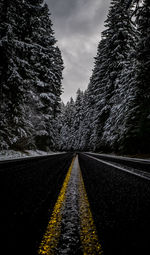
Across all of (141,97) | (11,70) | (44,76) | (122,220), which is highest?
(44,76)

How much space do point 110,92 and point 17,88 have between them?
1405 cm

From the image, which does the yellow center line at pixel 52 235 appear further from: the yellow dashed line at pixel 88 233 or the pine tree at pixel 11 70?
the pine tree at pixel 11 70

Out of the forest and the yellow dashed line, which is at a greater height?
the forest

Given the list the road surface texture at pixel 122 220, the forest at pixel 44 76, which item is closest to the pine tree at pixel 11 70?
the forest at pixel 44 76

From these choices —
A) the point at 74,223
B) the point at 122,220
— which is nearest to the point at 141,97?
the point at 122,220

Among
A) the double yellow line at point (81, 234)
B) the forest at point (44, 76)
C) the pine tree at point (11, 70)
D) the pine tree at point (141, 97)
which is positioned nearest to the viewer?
the double yellow line at point (81, 234)

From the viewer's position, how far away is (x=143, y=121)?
12.3 meters

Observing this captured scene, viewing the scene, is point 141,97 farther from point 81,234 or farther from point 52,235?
point 52,235

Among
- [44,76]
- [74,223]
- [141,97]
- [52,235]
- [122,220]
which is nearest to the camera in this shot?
[52,235]

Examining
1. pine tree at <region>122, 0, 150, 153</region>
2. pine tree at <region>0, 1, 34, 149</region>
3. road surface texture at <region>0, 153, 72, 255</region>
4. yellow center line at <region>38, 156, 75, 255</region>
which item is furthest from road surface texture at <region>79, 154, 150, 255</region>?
pine tree at <region>122, 0, 150, 153</region>

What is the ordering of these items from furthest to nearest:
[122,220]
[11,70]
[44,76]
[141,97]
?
[44,76]
[141,97]
[11,70]
[122,220]

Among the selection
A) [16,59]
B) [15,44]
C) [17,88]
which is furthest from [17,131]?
[15,44]

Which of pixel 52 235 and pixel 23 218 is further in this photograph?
pixel 23 218

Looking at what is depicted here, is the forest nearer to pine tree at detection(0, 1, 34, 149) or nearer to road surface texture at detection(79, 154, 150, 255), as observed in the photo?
pine tree at detection(0, 1, 34, 149)
